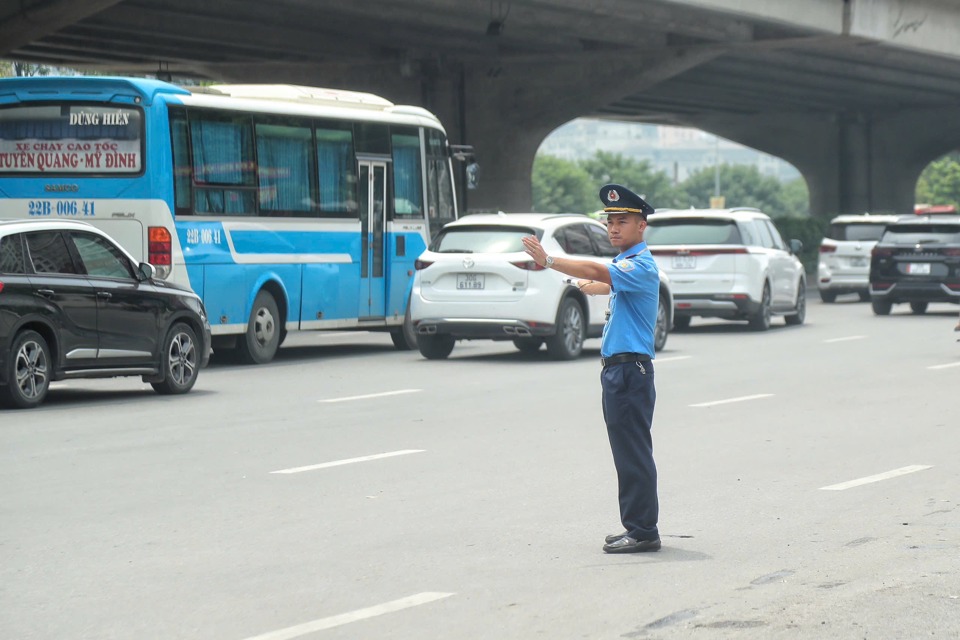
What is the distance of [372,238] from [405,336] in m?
1.39

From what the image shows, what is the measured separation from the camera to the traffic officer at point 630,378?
309 inches

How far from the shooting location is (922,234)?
96.3ft

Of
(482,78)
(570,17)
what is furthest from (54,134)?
(482,78)

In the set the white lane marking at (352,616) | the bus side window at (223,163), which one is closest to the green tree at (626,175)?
the bus side window at (223,163)

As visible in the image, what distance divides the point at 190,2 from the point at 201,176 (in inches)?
565

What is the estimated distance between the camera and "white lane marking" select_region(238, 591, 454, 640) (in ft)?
20.1

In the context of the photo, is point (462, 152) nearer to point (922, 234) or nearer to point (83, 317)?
point (922, 234)

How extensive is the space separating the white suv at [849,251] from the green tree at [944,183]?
111 m

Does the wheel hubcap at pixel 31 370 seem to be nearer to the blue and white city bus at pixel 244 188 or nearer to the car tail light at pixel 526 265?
the blue and white city bus at pixel 244 188

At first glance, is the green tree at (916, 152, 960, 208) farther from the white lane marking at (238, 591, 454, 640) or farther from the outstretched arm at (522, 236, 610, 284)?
the white lane marking at (238, 591, 454, 640)

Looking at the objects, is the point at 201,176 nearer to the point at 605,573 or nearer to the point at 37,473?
the point at 37,473

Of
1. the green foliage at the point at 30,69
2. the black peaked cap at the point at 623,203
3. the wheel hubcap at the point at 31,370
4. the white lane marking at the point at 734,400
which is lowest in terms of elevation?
the white lane marking at the point at 734,400

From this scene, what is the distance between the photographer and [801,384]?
669 inches

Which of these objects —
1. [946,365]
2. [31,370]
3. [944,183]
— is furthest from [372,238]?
[944,183]
